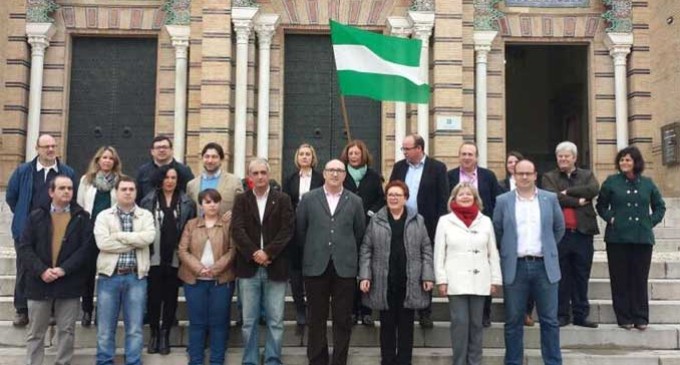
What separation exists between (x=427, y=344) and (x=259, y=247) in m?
2.40

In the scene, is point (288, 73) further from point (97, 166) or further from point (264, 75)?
point (97, 166)

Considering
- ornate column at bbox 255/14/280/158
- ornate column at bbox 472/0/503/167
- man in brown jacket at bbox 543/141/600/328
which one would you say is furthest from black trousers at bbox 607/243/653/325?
ornate column at bbox 255/14/280/158

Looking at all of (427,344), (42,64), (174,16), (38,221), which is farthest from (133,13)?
(427,344)

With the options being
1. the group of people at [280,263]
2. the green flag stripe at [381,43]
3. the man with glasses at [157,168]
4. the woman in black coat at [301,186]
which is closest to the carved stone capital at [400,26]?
the green flag stripe at [381,43]

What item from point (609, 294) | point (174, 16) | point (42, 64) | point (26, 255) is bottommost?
point (609, 294)

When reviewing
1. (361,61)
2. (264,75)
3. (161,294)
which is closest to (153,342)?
(161,294)

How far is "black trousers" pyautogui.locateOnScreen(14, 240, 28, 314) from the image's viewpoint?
24.7 feet

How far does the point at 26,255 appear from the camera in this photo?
7.00 meters

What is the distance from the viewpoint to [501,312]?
8477 millimetres

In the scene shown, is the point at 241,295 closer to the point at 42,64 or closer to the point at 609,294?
the point at 609,294

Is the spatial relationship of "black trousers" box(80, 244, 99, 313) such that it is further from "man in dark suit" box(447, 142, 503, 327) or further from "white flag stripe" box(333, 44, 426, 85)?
"man in dark suit" box(447, 142, 503, 327)

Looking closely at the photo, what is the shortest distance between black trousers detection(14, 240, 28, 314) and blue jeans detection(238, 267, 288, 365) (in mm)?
2479

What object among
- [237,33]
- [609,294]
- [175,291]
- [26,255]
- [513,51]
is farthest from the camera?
[513,51]

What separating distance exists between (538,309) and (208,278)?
3.53 meters
